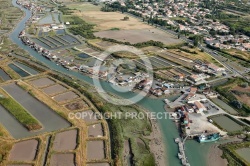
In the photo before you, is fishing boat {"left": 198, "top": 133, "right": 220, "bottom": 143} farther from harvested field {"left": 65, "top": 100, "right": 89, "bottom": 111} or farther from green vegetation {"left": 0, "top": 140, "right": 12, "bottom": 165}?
green vegetation {"left": 0, "top": 140, "right": 12, "bottom": 165}

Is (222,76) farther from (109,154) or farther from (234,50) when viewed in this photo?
(109,154)

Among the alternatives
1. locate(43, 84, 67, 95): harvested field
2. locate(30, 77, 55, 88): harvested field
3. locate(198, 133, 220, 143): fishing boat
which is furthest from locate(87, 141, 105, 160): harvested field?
locate(30, 77, 55, 88): harvested field

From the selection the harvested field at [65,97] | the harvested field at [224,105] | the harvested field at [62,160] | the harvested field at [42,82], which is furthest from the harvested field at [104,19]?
the harvested field at [62,160]

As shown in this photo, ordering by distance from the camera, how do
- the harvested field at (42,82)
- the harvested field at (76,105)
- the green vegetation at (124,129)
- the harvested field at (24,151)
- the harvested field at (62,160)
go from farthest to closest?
the harvested field at (42,82)
the harvested field at (76,105)
the green vegetation at (124,129)
the harvested field at (24,151)
the harvested field at (62,160)

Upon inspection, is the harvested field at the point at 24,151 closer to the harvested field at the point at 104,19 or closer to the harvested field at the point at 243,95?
the harvested field at the point at 243,95

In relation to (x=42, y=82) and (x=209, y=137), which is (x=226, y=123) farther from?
(x=42, y=82)

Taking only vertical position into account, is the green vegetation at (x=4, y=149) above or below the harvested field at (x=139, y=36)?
below
